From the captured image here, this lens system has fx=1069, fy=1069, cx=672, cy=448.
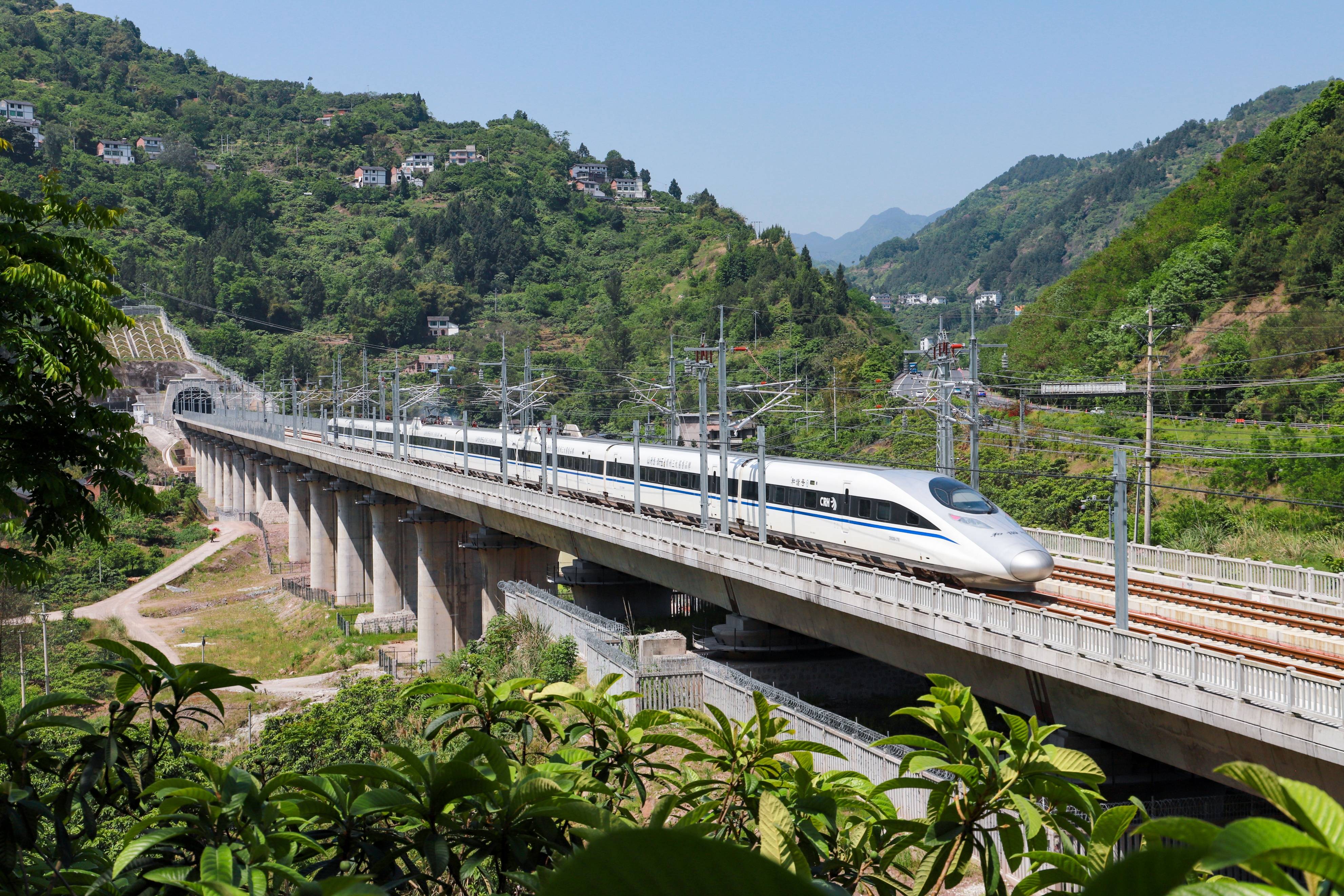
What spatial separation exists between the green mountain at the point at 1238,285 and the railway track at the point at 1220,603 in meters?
30.8

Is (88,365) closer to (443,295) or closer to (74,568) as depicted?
(74,568)

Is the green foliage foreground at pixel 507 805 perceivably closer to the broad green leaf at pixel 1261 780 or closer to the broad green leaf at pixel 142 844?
the broad green leaf at pixel 142 844

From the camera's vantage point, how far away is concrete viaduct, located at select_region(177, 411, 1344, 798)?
51.1ft

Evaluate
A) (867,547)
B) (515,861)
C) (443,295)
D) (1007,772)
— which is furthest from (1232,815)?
(443,295)

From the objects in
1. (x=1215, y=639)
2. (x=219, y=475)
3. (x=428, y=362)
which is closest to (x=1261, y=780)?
(x=1215, y=639)

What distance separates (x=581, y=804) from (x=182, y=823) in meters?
1.96

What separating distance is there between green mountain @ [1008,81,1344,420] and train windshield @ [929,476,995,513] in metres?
33.9

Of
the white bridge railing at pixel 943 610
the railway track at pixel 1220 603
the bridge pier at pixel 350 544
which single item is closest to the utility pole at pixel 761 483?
the white bridge railing at pixel 943 610

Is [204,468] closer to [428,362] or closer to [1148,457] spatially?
[428,362]

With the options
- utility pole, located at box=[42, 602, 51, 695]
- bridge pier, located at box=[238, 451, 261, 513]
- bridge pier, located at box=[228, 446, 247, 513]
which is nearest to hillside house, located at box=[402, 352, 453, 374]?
bridge pier, located at box=[228, 446, 247, 513]

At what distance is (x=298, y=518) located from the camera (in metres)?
89.6

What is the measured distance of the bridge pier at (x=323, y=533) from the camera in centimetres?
8012

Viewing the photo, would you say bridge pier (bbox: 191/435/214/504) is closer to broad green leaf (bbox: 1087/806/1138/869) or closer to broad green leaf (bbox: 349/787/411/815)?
broad green leaf (bbox: 349/787/411/815)

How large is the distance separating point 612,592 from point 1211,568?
83.6 feet
